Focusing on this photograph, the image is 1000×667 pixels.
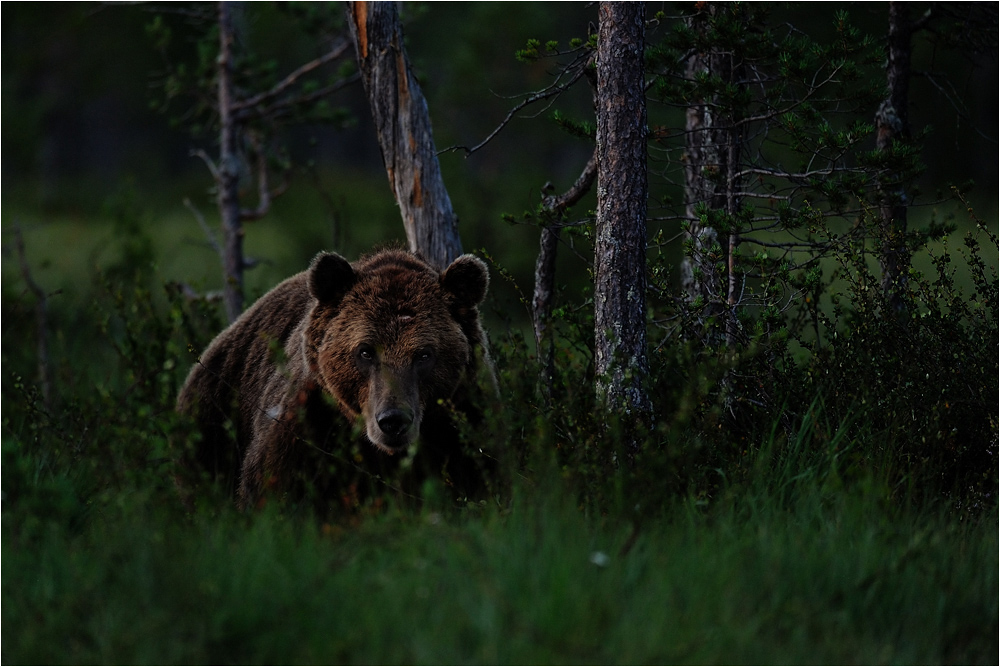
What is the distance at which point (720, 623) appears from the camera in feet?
10.8

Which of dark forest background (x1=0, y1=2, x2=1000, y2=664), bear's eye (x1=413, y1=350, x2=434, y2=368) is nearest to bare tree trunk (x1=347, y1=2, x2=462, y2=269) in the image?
dark forest background (x1=0, y1=2, x2=1000, y2=664)

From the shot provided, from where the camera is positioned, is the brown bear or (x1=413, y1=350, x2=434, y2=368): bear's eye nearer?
the brown bear

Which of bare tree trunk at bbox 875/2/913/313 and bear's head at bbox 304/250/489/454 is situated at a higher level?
bare tree trunk at bbox 875/2/913/313

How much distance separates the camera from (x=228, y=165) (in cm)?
986

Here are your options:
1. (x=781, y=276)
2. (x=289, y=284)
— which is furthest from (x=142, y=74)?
(x=781, y=276)

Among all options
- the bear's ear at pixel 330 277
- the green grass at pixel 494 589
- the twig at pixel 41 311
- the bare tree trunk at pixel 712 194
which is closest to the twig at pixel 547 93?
the bare tree trunk at pixel 712 194

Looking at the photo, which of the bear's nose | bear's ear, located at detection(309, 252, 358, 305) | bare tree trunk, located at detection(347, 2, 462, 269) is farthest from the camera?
bare tree trunk, located at detection(347, 2, 462, 269)

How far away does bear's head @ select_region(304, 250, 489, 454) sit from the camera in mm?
4953

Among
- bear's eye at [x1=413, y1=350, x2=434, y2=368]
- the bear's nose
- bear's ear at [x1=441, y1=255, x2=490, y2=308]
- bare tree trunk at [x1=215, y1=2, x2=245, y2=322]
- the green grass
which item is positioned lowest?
the green grass

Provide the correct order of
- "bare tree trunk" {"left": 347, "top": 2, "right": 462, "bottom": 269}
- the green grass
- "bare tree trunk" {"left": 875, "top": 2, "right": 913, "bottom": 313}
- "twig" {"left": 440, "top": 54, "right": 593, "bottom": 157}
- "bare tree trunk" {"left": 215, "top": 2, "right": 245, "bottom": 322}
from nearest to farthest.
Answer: the green grass, "twig" {"left": 440, "top": 54, "right": 593, "bottom": 157}, "bare tree trunk" {"left": 875, "top": 2, "right": 913, "bottom": 313}, "bare tree trunk" {"left": 347, "top": 2, "right": 462, "bottom": 269}, "bare tree trunk" {"left": 215, "top": 2, "right": 245, "bottom": 322}

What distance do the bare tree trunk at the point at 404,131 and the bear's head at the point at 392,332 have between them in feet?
3.74

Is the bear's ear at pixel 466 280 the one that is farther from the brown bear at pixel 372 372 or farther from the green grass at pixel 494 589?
the green grass at pixel 494 589

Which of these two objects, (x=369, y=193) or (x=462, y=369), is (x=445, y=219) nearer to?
(x=462, y=369)

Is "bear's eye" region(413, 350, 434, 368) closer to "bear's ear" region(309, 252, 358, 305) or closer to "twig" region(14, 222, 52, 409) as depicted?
"bear's ear" region(309, 252, 358, 305)
